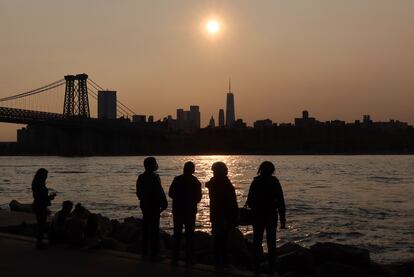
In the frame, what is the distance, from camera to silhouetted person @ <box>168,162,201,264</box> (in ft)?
23.7

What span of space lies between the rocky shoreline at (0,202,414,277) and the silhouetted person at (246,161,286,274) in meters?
0.56

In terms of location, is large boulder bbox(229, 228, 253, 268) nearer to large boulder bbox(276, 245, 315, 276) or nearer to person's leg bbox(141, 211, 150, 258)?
large boulder bbox(276, 245, 315, 276)

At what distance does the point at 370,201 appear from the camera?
27.1 m

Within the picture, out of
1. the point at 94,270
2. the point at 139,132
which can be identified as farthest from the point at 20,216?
the point at 139,132

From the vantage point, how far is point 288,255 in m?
8.21

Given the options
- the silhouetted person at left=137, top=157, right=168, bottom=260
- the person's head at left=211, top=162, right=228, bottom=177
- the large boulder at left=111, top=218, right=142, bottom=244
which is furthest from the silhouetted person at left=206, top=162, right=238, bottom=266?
the large boulder at left=111, top=218, right=142, bottom=244

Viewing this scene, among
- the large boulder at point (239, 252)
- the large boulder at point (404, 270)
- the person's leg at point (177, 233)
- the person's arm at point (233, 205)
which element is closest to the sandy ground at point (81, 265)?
the person's leg at point (177, 233)

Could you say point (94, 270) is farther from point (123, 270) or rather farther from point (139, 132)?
point (139, 132)

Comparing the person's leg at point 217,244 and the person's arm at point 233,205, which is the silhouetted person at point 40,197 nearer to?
the person's leg at point 217,244

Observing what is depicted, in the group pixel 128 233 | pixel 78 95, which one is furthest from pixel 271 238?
pixel 78 95

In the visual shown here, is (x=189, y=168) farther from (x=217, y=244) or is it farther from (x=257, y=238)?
→ (x=257, y=238)

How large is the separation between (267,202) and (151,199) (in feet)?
5.17

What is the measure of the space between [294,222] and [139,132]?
213 feet

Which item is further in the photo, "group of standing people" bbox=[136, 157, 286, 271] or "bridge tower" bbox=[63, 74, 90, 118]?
"bridge tower" bbox=[63, 74, 90, 118]
